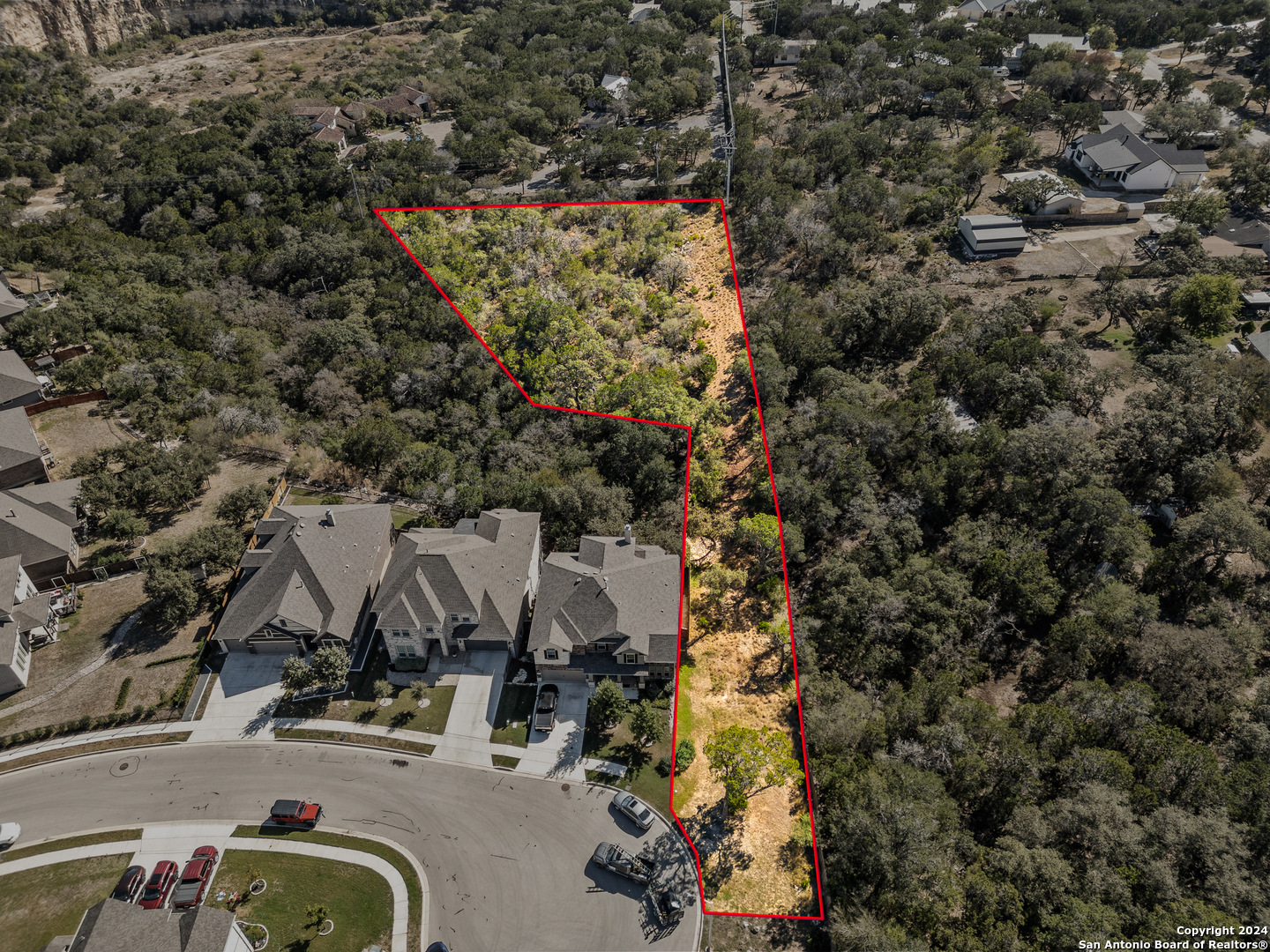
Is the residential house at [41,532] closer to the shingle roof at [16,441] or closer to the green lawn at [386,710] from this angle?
the shingle roof at [16,441]

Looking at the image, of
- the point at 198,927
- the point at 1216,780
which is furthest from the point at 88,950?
the point at 1216,780

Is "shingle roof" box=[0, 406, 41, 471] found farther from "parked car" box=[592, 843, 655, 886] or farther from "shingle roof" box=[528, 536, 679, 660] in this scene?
"parked car" box=[592, 843, 655, 886]

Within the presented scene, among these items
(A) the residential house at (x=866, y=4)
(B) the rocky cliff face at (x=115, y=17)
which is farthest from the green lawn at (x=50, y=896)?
(B) the rocky cliff face at (x=115, y=17)

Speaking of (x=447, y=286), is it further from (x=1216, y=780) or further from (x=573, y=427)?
(x=1216, y=780)

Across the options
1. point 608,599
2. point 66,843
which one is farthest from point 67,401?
point 608,599

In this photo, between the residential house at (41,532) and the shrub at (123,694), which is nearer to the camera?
the shrub at (123,694)

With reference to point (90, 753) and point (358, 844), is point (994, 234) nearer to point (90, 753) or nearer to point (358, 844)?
point (358, 844)
